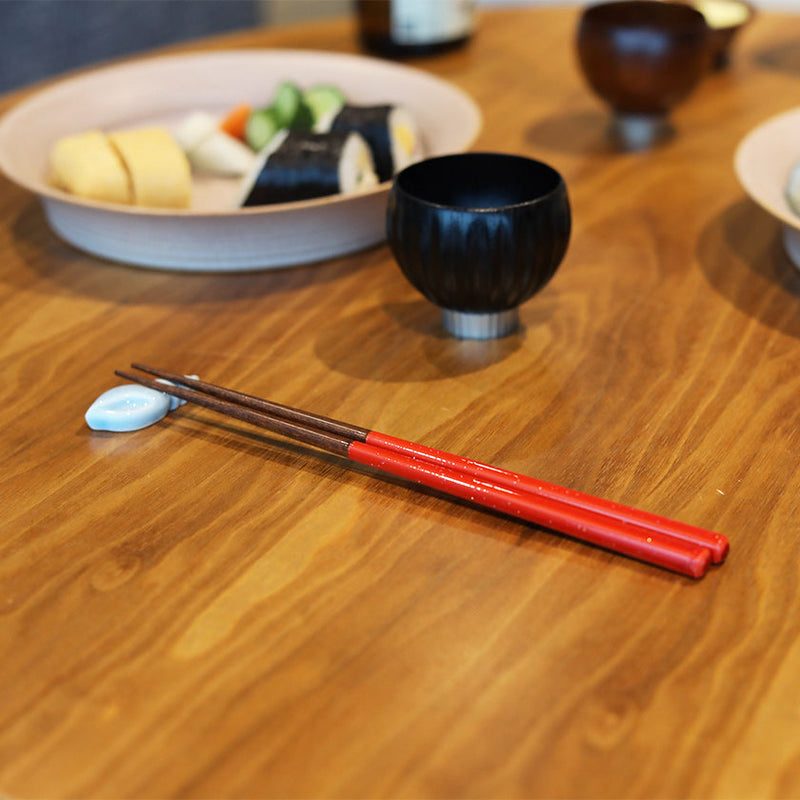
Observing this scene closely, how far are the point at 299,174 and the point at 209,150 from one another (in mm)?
191

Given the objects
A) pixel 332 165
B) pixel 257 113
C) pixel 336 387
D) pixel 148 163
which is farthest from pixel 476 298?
pixel 257 113

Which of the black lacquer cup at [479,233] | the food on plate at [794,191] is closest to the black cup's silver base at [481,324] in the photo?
the black lacquer cup at [479,233]

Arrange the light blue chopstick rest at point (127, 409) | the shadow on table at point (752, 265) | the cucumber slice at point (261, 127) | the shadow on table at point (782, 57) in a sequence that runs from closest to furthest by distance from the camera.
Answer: the light blue chopstick rest at point (127, 409) → the shadow on table at point (752, 265) → the cucumber slice at point (261, 127) → the shadow on table at point (782, 57)

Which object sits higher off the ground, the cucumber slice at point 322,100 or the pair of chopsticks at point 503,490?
the cucumber slice at point 322,100

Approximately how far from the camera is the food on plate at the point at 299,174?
85 centimetres

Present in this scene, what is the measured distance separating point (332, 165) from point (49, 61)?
5.32 ft

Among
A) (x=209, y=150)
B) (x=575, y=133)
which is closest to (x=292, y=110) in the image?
(x=209, y=150)

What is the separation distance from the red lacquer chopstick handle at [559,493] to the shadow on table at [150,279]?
0.29 meters

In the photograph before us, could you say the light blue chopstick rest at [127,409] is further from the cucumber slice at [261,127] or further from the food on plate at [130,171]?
the cucumber slice at [261,127]

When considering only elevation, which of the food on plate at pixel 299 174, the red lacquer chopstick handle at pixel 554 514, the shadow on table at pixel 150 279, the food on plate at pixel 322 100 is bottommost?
the shadow on table at pixel 150 279

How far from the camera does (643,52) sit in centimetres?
105

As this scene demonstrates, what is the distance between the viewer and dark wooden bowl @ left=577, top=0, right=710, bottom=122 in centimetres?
105

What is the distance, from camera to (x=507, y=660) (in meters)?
0.47

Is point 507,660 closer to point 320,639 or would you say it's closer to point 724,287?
point 320,639
